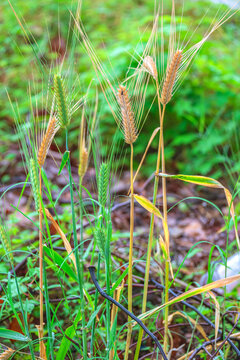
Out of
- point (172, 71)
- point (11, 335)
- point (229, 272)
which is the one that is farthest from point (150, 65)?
point (229, 272)

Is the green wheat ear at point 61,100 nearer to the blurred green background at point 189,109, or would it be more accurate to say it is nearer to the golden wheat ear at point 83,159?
the golden wheat ear at point 83,159

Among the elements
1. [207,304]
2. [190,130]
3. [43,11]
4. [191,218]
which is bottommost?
[191,218]

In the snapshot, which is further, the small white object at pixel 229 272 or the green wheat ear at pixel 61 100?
the small white object at pixel 229 272

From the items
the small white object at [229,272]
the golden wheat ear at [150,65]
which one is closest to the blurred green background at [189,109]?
the small white object at [229,272]

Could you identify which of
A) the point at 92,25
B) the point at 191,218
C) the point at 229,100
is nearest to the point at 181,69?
the point at 191,218

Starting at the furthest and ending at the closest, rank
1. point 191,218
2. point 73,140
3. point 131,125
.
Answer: point 73,140
point 191,218
point 131,125

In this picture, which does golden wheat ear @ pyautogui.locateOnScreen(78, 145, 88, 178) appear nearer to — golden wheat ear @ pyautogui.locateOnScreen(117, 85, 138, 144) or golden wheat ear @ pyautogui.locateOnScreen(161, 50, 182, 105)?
golden wheat ear @ pyautogui.locateOnScreen(117, 85, 138, 144)

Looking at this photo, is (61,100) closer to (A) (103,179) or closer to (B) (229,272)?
(A) (103,179)

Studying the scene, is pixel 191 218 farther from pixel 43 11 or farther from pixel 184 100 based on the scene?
pixel 43 11

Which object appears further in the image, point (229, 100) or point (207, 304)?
point (229, 100)
